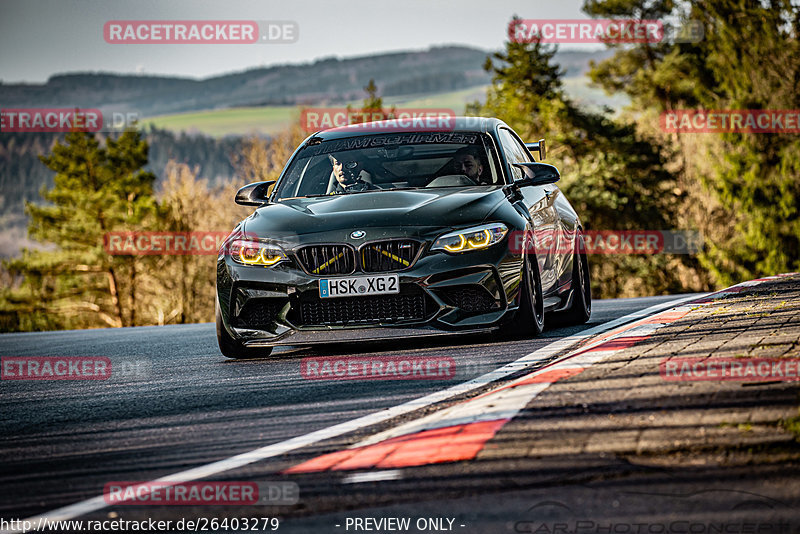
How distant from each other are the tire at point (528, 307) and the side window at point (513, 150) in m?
1.27

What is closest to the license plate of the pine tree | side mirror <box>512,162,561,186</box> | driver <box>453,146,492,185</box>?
driver <box>453,146,492,185</box>

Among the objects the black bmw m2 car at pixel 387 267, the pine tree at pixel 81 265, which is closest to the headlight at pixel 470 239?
the black bmw m2 car at pixel 387 267

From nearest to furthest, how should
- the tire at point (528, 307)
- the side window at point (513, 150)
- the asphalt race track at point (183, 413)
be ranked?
1. the asphalt race track at point (183, 413)
2. the tire at point (528, 307)
3. the side window at point (513, 150)

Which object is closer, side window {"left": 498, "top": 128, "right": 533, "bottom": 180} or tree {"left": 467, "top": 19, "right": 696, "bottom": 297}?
side window {"left": 498, "top": 128, "right": 533, "bottom": 180}

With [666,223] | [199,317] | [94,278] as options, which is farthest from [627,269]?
[94,278]

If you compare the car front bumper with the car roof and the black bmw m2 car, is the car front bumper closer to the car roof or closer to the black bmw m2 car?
the black bmw m2 car

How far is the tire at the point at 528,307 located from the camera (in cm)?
755

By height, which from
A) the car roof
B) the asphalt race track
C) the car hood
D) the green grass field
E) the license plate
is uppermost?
the green grass field

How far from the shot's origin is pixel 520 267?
7.50 meters

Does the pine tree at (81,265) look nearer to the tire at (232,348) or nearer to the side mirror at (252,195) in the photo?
the side mirror at (252,195)

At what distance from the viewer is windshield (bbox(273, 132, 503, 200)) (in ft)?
28.2

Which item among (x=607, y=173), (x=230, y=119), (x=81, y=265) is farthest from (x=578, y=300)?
(x=230, y=119)

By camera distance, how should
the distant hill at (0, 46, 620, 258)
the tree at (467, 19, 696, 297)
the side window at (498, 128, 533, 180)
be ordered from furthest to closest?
the distant hill at (0, 46, 620, 258) → the tree at (467, 19, 696, 297) → the side window at (498, 128, 533, 180)

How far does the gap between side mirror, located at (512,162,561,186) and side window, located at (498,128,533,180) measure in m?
0.23
